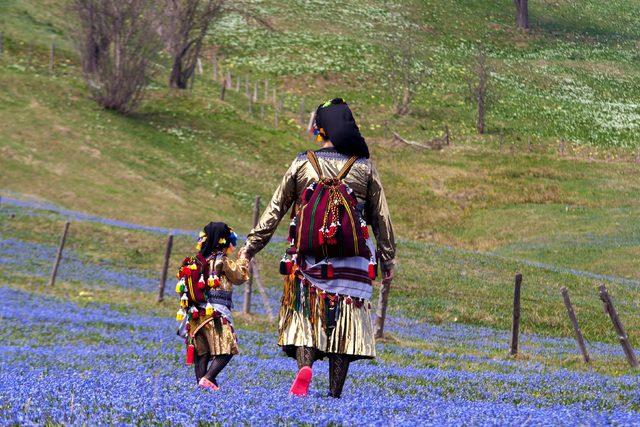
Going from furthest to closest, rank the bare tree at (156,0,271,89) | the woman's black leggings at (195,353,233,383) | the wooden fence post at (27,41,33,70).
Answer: the bare tree at (156,0,271,89) → the wooden fence post at (27,41,33,70) → the woman's black leggings at (195,353,233,383)

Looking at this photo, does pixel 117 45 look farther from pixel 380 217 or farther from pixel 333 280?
pixel 333 280

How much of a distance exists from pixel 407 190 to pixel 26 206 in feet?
80.8

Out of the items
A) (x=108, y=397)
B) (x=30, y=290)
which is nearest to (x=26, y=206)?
(x=30, y=290)

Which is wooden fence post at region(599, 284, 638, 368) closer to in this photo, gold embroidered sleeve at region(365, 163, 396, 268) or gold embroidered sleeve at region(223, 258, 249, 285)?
gold embroidered sleeve at region(223, 258, 249, 285)

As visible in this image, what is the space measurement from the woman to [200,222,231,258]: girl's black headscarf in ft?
5.57

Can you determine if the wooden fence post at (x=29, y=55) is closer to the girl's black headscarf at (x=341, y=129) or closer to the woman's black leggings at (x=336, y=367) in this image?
the girl's black headscarf at (x=341, y=129)

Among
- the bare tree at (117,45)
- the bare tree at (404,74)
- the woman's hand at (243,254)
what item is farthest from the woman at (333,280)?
→ the bare tree at (404,74)

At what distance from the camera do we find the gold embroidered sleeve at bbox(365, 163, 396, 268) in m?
9.54

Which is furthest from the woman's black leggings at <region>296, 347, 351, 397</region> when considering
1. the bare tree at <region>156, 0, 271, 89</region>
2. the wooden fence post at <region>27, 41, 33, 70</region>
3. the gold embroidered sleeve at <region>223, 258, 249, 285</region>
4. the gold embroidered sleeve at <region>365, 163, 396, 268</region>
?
the bare tree at <region>156, 0, 271, 89</region>

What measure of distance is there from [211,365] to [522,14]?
99.1 meters

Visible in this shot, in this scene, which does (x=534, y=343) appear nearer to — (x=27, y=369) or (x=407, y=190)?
(x=27, y=369)

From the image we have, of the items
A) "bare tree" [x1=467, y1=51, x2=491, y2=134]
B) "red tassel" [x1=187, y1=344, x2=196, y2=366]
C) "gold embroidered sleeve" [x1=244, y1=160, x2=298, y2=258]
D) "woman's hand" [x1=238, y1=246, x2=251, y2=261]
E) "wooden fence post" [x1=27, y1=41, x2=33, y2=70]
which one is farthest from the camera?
"bare tree" [x1=467, y1=51, x2=491, y2=134]

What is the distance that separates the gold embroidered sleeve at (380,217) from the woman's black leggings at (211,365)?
2.58m

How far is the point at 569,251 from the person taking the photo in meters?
45.8
